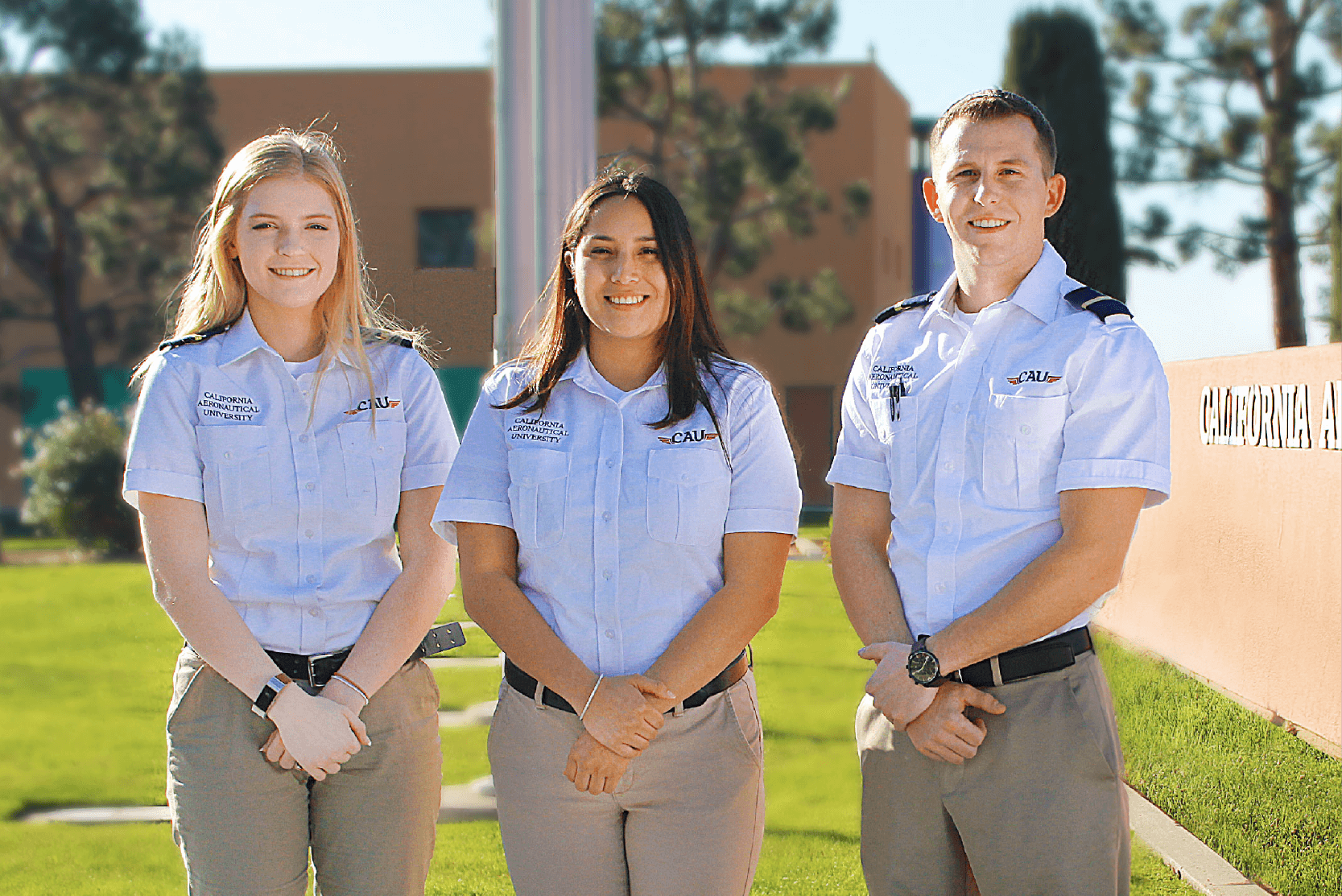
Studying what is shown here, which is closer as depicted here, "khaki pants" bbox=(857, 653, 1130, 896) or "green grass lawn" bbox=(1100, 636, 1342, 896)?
"khaki pants" bbox=(857, 653, 1130, 896)

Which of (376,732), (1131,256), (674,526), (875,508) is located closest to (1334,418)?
(875,508)

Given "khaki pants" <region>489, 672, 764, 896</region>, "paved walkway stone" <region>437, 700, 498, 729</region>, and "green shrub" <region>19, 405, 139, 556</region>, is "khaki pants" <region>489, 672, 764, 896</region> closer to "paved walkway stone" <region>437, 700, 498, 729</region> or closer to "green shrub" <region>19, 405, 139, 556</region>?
"paved walkway stone" <region>437, 700, 498, 729</region>

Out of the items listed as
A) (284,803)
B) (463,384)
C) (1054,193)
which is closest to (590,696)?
(284,803)

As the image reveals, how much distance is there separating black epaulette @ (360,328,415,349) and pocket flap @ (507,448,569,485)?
1.24ft

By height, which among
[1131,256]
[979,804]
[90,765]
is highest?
[1131,256]

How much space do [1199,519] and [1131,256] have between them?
43.6 ft

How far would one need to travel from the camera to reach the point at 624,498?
86.7 inches

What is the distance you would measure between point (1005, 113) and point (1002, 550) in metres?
0.73

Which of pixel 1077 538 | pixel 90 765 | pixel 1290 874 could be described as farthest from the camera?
pixel 90 765

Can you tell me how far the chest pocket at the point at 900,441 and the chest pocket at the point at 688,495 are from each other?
0.97 feet

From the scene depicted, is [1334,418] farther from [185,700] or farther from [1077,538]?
[185,700]

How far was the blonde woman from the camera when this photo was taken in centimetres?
219

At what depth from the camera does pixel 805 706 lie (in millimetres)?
6504

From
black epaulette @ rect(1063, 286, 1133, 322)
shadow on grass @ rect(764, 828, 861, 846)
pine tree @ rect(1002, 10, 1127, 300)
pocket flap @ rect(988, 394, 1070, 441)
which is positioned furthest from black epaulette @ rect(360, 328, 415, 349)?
pine tree @ rect(1002, 10, 1127, 300)
